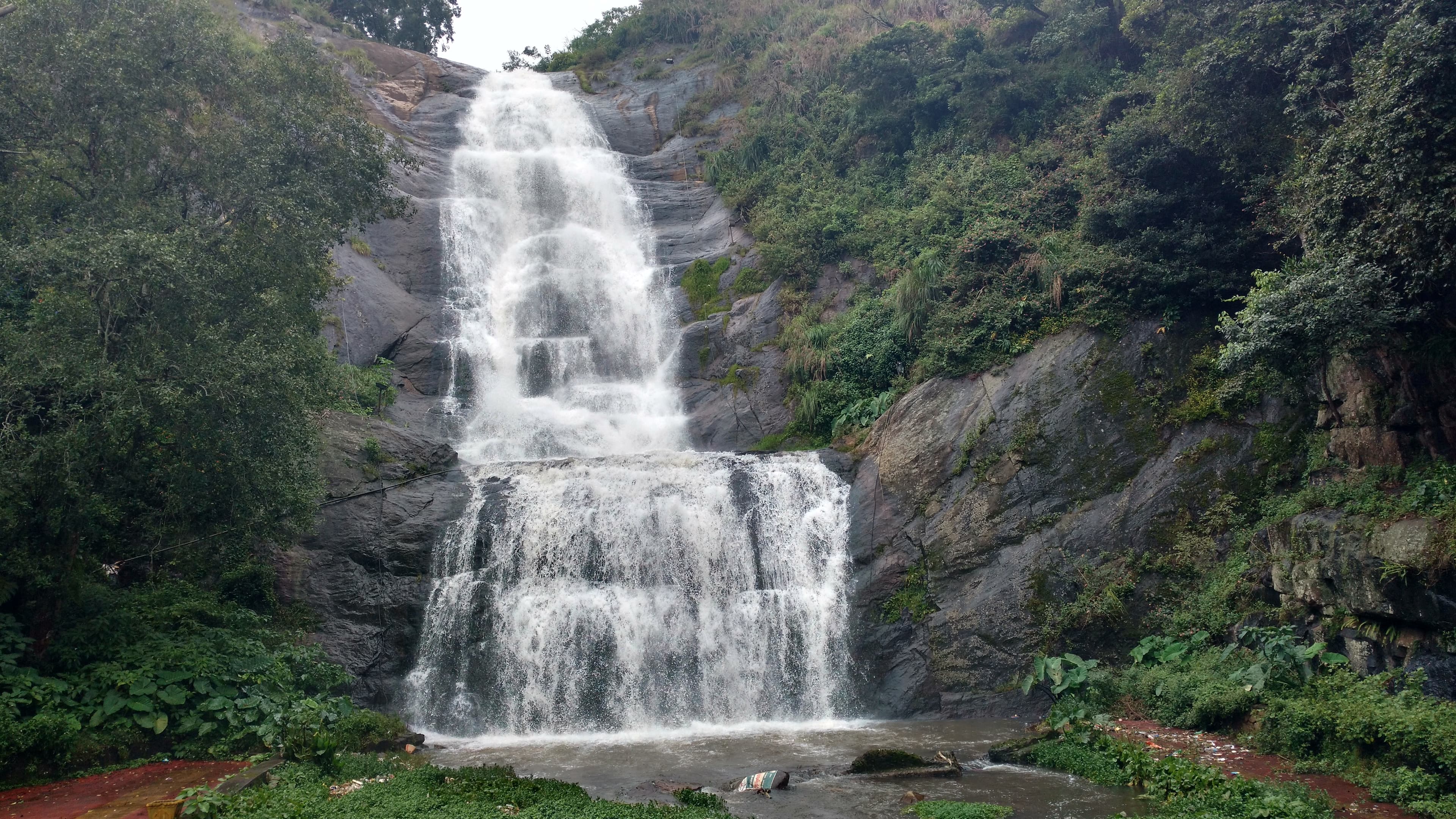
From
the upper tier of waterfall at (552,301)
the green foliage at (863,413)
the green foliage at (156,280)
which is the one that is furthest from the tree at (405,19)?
the green foliage at (863,413)

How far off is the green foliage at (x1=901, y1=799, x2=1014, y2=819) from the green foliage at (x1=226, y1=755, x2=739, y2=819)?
85.3 inches

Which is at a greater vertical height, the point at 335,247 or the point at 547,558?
the point at 335,247

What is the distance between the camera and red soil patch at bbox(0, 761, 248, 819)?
8.98 m

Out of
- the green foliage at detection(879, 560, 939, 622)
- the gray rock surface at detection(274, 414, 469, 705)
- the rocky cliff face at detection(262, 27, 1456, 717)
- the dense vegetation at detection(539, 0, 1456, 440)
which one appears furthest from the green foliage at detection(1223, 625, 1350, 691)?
the gray rock surface at detection(274, 414, 469, 705)

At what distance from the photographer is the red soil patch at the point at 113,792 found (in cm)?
898

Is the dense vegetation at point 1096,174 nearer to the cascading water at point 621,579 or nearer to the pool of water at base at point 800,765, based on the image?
the cascading water at point 621,579

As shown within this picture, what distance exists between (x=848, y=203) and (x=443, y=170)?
1604 cm

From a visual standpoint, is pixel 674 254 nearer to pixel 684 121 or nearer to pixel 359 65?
pixel 684 121

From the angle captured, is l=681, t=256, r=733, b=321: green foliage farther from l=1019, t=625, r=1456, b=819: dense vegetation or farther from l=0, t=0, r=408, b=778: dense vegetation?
l=1019, t=625, r=1456, b=819: dense vegetation

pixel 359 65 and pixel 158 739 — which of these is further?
pixel 359 65

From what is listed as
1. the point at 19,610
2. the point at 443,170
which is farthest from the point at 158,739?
the point at 443,170

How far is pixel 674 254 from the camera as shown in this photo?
31.2 meters

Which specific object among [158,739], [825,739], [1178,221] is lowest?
[825,739]

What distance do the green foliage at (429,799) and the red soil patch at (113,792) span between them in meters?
1.06
